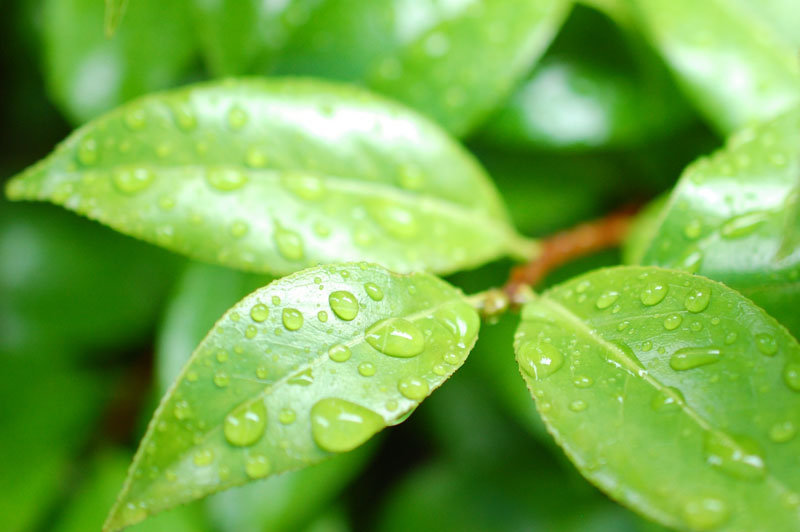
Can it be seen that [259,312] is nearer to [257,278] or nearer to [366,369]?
[366,369]

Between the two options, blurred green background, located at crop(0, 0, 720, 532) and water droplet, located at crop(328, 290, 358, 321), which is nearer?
water droplet, located at crop(328, 290, 358, 321)

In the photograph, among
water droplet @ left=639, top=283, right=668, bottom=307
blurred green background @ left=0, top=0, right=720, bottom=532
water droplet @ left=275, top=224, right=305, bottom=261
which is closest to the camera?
water droplet @ left=639, top=283, right=668, bottom=307

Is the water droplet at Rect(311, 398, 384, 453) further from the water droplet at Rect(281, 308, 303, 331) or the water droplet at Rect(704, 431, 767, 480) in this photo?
the water droplet at Rect(704, 431, 767, 480)

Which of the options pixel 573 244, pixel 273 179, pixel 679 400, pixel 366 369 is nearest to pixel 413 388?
pixel 366 369

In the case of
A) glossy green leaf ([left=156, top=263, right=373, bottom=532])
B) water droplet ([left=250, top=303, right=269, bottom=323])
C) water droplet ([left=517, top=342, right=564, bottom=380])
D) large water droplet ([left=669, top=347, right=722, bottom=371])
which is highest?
large water droplet ([left=669, top=347, right=722, bottom=371])

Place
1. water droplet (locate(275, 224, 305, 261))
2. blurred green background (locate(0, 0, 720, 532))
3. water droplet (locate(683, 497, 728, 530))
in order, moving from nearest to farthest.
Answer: water droplet (locate(683, 497, 728, 530)), water droplet (locate(275, 224, 305, 261)), blurred green background (locate(0, 0, 720, 532))

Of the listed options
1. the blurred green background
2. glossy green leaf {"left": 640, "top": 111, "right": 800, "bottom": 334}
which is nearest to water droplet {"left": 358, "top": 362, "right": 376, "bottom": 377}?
glossy green leaf {"left": 640, "top": 111, "right": 800, "bottom": 334}

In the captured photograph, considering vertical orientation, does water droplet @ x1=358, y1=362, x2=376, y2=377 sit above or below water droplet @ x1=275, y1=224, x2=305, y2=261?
above
